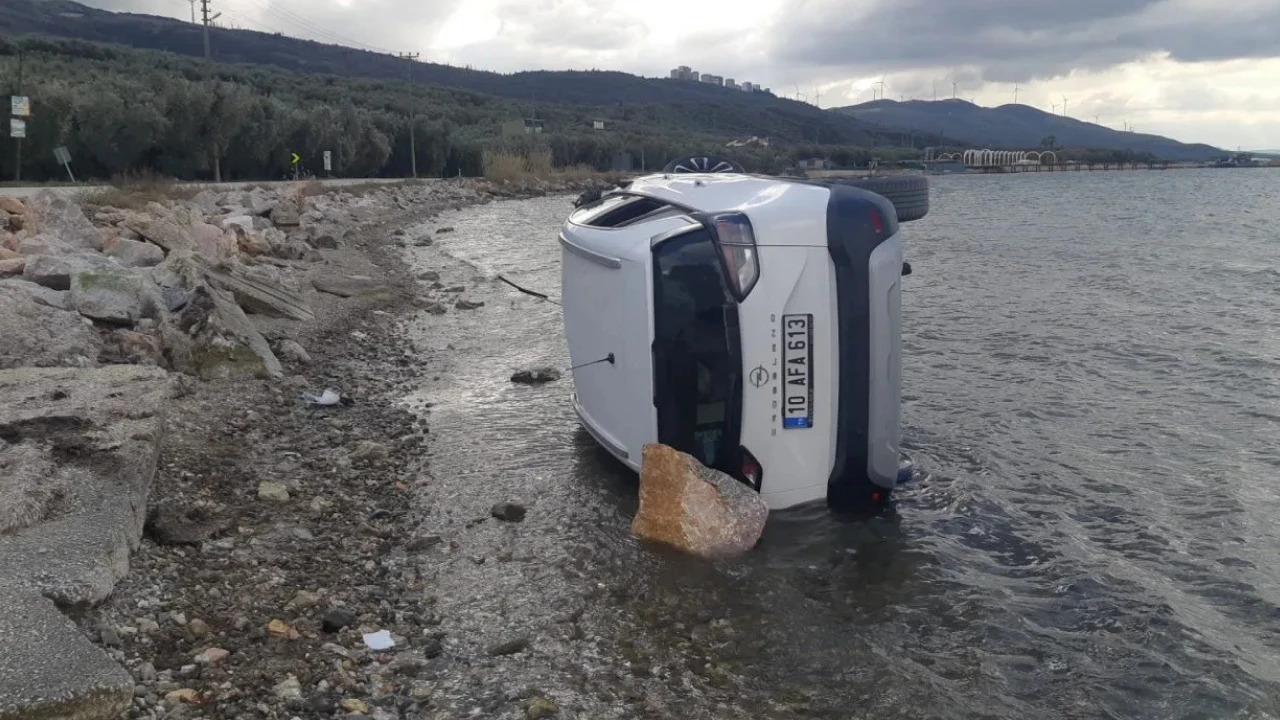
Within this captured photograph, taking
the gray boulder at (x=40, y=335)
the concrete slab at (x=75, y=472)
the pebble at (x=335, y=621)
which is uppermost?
the gray boulder at (x=40, y=335)

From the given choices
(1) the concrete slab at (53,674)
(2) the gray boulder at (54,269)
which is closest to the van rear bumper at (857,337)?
(1) the concrete slab at (53,674)

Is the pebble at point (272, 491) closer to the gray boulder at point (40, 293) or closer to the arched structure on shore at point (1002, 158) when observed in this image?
the gray boulder at point (40, 293)

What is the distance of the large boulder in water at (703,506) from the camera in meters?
5.57

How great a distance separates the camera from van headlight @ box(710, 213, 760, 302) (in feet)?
18.1

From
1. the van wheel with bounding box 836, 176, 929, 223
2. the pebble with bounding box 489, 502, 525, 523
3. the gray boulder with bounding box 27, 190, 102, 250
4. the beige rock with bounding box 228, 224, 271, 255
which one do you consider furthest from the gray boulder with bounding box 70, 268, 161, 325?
the van wheel with bounding box 836, 176, 929, 223

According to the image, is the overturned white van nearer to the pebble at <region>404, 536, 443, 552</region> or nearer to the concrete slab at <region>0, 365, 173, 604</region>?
the pebble at <region>404, 536, 443, 552</region>

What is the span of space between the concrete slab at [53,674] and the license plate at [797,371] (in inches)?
142

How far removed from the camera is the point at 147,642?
3943 mm

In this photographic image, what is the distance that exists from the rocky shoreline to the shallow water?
45cm

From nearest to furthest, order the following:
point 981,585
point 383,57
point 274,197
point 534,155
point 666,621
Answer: point 666,621, point 981,585, point 274,197, point 534,155, point 383,57

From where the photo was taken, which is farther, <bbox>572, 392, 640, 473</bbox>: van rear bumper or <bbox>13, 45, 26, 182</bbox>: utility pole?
<bbox>13, 45, 26, 182</bbox>: utility pole

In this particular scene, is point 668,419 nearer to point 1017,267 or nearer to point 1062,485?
point 1062,485

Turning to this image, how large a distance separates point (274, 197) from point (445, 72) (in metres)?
152

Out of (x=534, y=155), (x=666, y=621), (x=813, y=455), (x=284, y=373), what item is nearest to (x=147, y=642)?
(x=666, y=621)
